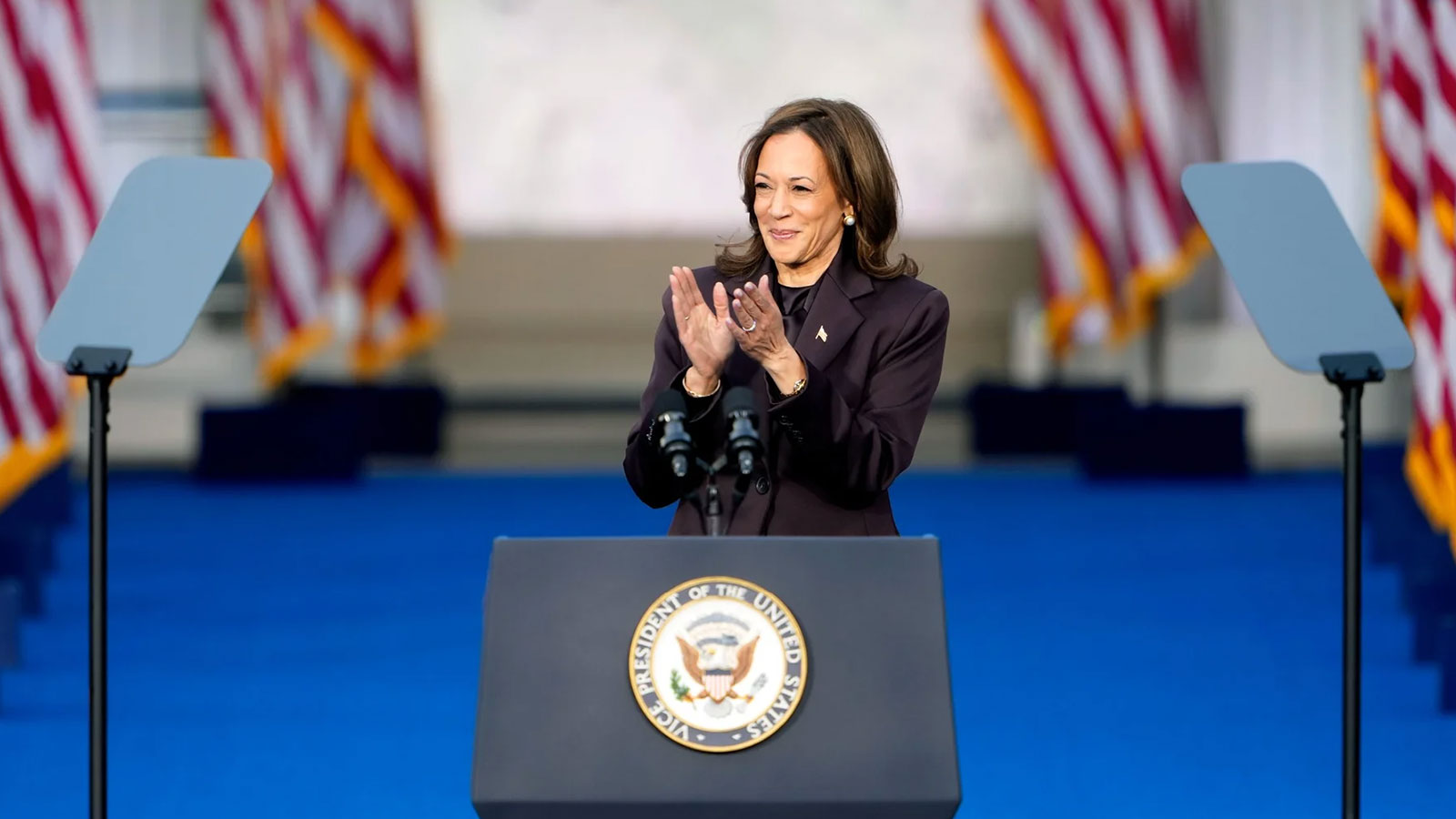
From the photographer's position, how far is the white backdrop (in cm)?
1468

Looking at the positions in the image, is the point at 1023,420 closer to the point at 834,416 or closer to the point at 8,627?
the point at 8,627

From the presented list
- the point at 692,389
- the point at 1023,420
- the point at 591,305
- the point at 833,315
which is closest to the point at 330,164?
the point at 591,305

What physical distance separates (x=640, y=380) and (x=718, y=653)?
12405mm

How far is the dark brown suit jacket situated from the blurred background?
1.40 metres

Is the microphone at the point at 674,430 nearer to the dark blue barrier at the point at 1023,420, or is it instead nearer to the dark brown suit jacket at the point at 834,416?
the dark brown suit jacket at the point at 834,416

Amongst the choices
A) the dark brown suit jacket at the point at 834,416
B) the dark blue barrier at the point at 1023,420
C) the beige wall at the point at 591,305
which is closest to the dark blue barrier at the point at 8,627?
the dark brown suit jacket at the point at 834,416

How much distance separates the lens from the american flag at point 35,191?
6.94m

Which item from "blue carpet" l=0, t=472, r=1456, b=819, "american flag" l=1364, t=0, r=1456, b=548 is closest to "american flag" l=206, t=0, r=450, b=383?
"blue carpet" l=0, t=472, r=1456, b=819

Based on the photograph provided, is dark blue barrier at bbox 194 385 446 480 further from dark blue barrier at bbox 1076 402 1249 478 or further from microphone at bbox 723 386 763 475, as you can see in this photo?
microphone at bbox 723 386 763 475

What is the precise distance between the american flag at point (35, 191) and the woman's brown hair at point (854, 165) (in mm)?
4875

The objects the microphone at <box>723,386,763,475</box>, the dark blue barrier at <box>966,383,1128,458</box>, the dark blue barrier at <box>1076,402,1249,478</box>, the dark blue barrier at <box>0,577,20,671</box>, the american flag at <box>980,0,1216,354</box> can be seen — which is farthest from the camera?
the dark blue barrier at <box>966,383,1128,458</box>

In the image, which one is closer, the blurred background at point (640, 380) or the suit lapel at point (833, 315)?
the suit lapel at point (833, 315)

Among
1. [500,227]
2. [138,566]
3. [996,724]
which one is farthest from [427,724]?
[500,227]

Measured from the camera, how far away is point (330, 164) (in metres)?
12.0
